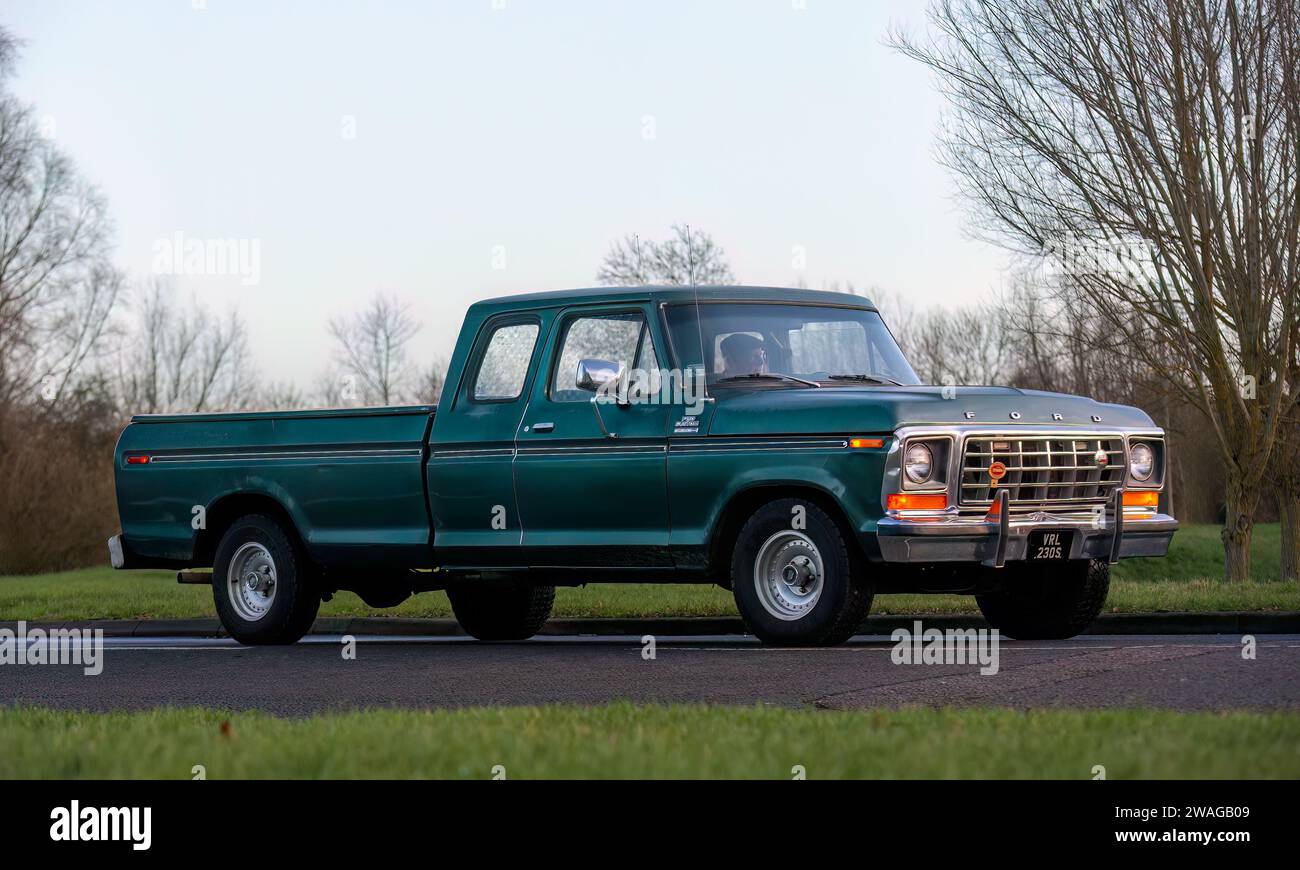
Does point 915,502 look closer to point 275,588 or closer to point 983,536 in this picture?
point 983,536

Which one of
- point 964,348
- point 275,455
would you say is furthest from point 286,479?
point 964,348

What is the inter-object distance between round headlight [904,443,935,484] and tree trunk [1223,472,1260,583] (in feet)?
53.8

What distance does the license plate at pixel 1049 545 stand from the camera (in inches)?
407

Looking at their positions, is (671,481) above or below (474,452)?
below

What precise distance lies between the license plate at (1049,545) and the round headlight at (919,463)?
84cm

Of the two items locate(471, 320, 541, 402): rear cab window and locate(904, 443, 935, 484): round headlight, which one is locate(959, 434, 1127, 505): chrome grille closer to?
locate(904, 443, 935, 484): round headlight

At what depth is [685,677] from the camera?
9.31 metres

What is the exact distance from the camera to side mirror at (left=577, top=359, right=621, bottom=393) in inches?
433

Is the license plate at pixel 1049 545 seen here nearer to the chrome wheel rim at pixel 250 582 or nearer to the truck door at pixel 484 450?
the truck door at pixel 484 450

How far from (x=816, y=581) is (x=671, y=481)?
1178 millimetres

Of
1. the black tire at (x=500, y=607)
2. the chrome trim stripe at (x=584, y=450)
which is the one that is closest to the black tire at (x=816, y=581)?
the chrome trim stripe at (x=584, y=450)

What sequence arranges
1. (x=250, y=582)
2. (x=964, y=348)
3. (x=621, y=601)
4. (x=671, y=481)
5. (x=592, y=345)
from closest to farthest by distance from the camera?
(x=671, y=481) < (x=592, y=345) < (x=250, y=582) < (x=621, y=601) < (x=964, y=348)

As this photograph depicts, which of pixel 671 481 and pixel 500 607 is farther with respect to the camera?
pixel 500 607

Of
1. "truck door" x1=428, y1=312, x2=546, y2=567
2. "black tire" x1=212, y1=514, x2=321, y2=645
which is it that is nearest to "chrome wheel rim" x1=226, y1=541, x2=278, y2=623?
"black tire" x1=212, y1=514, x2=321, y2=645
